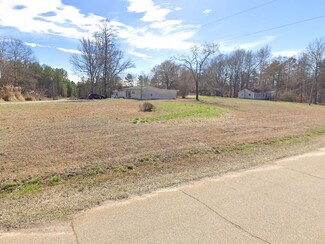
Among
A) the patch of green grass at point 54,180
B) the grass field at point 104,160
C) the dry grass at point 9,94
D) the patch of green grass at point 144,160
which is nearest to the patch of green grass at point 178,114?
the grass field at point 104,160

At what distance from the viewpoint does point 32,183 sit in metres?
4.32

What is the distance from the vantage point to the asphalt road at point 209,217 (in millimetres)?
2732

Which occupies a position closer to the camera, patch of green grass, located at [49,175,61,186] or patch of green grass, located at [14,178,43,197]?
patch of green grass, located at [14,178,43,197]

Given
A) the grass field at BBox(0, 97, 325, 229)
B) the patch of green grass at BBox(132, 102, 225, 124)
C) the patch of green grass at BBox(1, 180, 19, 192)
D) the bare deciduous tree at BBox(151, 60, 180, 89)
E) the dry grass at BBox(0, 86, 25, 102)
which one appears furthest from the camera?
the bare deciduous tree at BBox(151, 60, 180, 89)

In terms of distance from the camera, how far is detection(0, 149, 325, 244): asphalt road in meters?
2.73

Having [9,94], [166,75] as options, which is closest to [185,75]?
[166,75]

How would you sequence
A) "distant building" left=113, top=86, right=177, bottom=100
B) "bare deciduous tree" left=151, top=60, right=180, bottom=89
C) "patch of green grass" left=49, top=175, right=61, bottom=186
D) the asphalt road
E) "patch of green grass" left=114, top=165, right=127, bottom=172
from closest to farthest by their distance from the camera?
the asphalt road, "patch of green grass" left=49, top=175, right=61, bottom=186, "patch of green grass" left=114, top=165, right=127, bottom=172, "distant building" left=113, top=86, right=177, bottom=100, "bare deciduous tree" left=151, top=60, right=180, bottom=89

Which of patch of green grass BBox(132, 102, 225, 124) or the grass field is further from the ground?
patch of green grass BBox(132, 102, 225, 124)

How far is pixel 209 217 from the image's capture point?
3191 mm

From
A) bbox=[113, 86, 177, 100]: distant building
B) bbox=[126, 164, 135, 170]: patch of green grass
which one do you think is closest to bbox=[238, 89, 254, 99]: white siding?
bbox=[113, 86, 177, 100]: distant building

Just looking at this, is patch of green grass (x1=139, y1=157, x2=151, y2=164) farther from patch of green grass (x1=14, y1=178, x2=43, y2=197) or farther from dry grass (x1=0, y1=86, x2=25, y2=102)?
dry grass (x1=0, y1=86, x2=25, y2=102)

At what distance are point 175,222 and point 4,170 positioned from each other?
370 centimetres

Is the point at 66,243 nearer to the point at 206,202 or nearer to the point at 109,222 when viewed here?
the point at 109,222

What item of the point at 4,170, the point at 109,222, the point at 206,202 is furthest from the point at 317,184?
the point at 4,170
